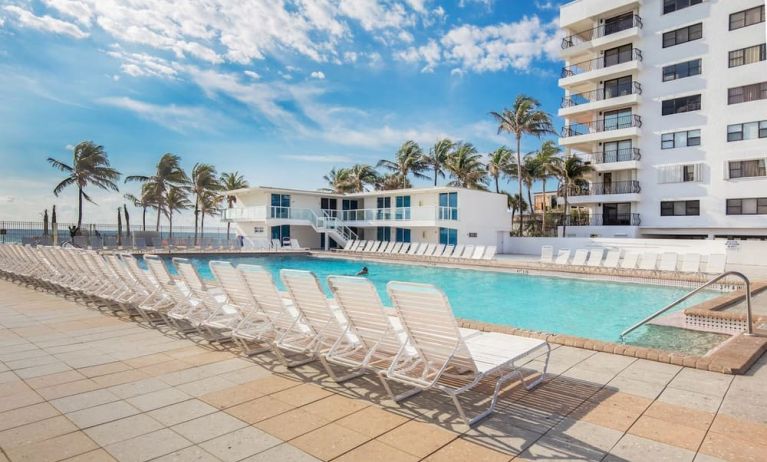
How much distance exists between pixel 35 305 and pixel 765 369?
10.7 m

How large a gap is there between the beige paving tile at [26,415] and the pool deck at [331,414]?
1cm

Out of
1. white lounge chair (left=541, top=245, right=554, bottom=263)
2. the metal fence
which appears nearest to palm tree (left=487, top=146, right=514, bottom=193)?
white lounge chair (left=541, top=245, right=554, bottom=263)

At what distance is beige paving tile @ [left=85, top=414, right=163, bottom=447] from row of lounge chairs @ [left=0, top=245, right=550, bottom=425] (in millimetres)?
1330

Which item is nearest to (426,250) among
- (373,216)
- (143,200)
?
(373,216)

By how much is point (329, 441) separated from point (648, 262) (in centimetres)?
1626

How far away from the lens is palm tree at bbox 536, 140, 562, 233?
32375 millimetres

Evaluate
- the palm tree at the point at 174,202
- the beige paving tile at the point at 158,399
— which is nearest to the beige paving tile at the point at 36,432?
the beige paving tile at the point at 158,399

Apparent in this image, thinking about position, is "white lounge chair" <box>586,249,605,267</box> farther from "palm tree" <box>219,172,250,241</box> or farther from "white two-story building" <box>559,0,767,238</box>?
"palm tree" <box>219,172,250,241</box>

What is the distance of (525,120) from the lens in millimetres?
35375

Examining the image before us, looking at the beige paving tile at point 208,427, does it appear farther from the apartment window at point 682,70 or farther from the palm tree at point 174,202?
the palm tree at point 174,202

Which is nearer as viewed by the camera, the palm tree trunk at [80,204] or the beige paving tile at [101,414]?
the beige paving tile at [101,414]

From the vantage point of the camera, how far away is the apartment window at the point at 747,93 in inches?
965

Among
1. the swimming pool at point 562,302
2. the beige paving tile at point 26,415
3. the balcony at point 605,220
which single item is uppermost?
the balcony at point 605,220

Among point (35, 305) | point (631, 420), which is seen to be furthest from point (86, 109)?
point (631, 420)
